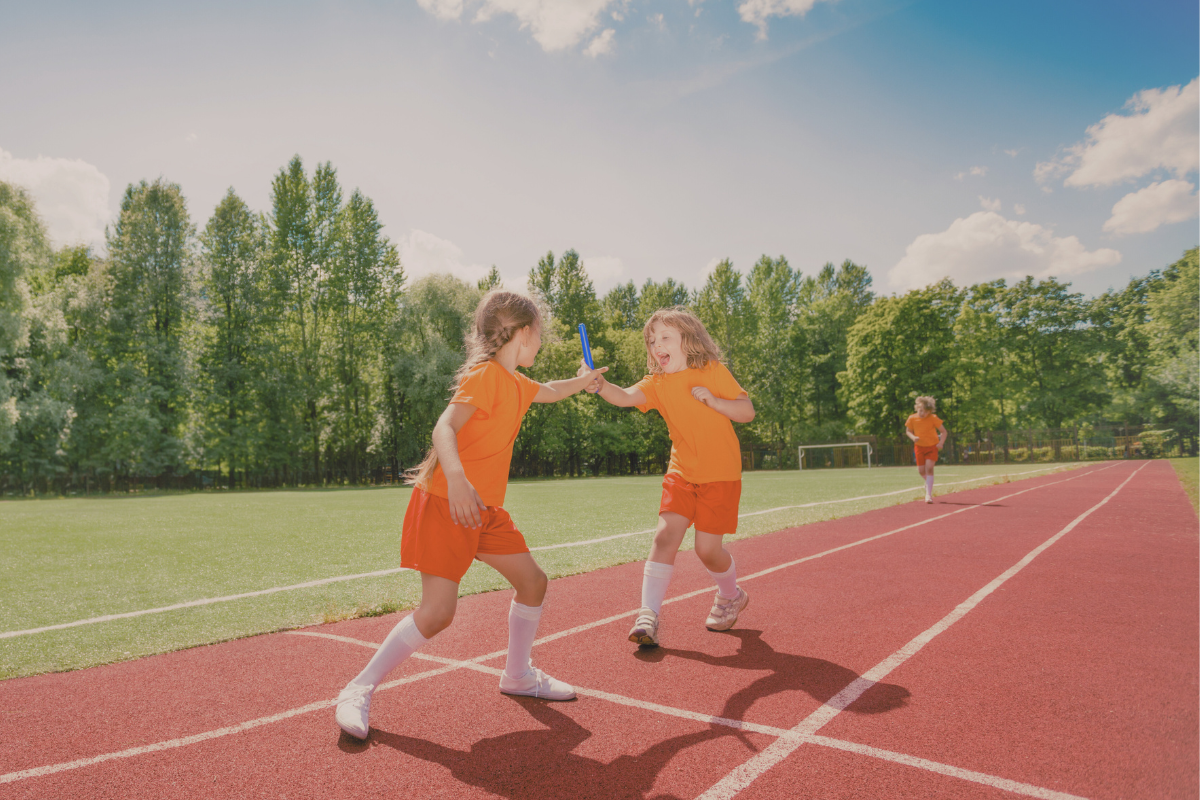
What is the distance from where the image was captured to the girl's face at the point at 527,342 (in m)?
3.35

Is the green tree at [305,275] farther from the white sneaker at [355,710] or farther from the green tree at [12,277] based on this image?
the white sneaker at [355,710]

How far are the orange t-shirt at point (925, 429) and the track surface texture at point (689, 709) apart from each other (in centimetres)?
885

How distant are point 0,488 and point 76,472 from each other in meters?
2.92

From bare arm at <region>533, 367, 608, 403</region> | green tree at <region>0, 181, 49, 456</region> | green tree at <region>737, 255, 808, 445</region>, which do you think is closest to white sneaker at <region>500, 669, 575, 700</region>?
bare arm at <region>533, 367, 608, 403</region>

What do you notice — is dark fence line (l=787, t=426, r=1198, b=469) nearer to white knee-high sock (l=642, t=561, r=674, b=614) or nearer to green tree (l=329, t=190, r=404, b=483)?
green tree (l=329, t=190, r=404, b=483)

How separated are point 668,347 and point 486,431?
166 centimetres

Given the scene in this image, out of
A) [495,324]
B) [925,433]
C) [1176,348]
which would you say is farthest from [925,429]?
→ [1176,348]

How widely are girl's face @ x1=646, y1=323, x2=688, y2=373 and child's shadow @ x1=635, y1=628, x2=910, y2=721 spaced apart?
1.77 metres

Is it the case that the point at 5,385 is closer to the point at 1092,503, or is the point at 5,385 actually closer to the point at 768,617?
the point at 768,617

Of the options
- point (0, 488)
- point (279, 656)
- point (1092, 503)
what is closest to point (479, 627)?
point (279, 656)

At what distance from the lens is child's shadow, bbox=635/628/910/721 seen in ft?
10.6

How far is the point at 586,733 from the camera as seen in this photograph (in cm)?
294

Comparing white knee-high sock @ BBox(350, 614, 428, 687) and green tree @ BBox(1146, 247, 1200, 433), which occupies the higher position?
green tree @ BBox(1146, 247, 1200, 433)

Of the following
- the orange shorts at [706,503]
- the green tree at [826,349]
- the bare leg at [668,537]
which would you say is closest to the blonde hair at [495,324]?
the orange shorts at [706,503]
